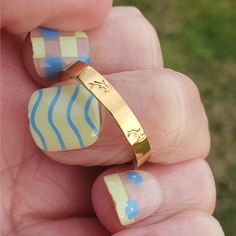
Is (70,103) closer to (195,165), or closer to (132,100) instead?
(132,100)

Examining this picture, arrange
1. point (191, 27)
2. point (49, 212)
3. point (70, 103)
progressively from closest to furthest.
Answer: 1. point (70, 103)
2. point (49, 212)
3. point (191, 27)

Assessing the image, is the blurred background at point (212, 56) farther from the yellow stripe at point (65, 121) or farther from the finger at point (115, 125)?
the yellow stripe at point (65, 121)

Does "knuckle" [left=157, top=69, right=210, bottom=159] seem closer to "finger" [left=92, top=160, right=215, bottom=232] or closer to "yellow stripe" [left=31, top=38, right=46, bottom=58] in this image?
"finger" [left=92, top=160, right=215, bottom=232]

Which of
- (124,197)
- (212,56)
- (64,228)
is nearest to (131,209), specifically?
(124,197)

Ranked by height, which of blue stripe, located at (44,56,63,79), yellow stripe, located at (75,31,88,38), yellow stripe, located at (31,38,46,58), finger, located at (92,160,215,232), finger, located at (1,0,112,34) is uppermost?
finger, located at (1,0,112,34)

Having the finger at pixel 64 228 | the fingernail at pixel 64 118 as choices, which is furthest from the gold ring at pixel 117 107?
the finger at pixel 64 228

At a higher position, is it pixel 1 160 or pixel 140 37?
pixel 140 37

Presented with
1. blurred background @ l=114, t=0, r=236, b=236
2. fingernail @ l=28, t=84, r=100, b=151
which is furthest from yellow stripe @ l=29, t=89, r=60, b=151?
blurred background @ l=114, t=0, r=236, b=236

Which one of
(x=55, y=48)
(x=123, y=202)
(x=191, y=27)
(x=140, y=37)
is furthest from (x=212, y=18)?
(x=123, y=202)
